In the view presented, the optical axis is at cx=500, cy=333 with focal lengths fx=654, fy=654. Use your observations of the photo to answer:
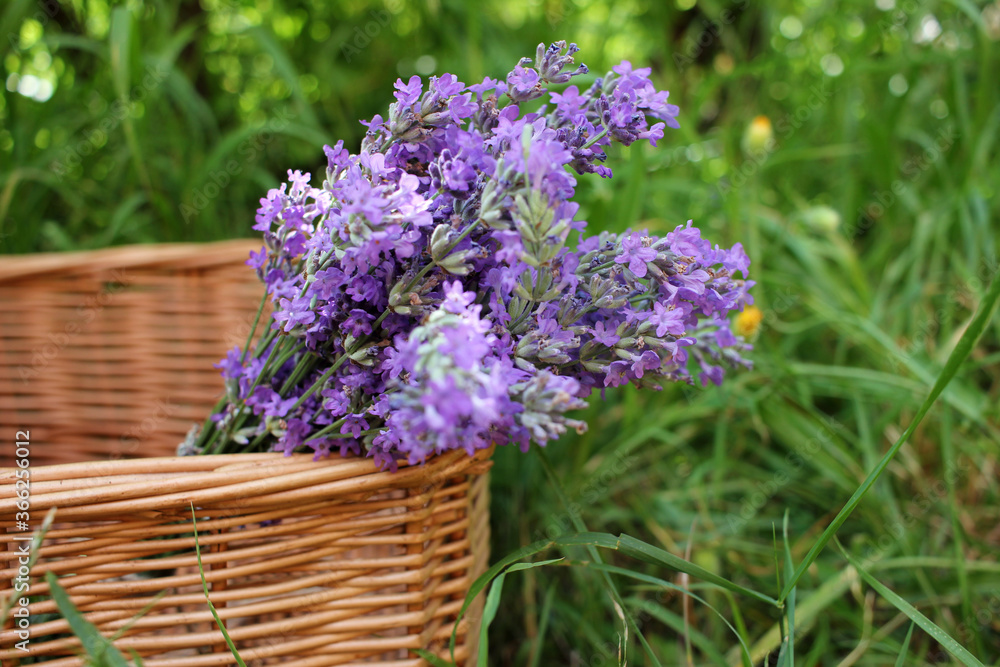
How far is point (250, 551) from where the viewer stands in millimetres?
501

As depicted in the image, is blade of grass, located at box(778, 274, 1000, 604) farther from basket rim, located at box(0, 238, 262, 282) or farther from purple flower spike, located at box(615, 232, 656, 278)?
basket rim, located at box(0, 238, 262, 282)

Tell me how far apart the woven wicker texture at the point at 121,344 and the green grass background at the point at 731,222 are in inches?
6.5

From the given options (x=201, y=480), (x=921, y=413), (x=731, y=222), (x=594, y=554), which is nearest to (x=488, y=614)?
(x=594, y=554)

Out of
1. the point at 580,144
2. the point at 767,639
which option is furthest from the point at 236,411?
the point at 767,639

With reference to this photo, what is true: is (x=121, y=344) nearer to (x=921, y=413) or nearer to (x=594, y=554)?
(x=594, y=554)

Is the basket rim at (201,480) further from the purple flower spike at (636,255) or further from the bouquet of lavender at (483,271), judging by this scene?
the purple flower spike at (636,255)

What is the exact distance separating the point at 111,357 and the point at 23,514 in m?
0.61

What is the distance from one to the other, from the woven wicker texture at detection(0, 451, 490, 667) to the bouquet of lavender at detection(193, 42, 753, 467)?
0.16 ft

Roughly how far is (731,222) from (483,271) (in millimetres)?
637

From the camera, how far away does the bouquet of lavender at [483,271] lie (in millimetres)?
410

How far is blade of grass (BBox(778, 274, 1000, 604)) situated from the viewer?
0.48 m

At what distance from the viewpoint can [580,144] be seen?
0.49m

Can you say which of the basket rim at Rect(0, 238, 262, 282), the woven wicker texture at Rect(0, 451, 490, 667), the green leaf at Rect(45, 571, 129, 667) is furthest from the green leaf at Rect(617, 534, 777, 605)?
the basket rim at Rect(0, 238, 262, 282)

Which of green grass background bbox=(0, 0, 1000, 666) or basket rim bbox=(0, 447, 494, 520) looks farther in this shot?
green grass background bbox=(0, 0, 1000, 666)
